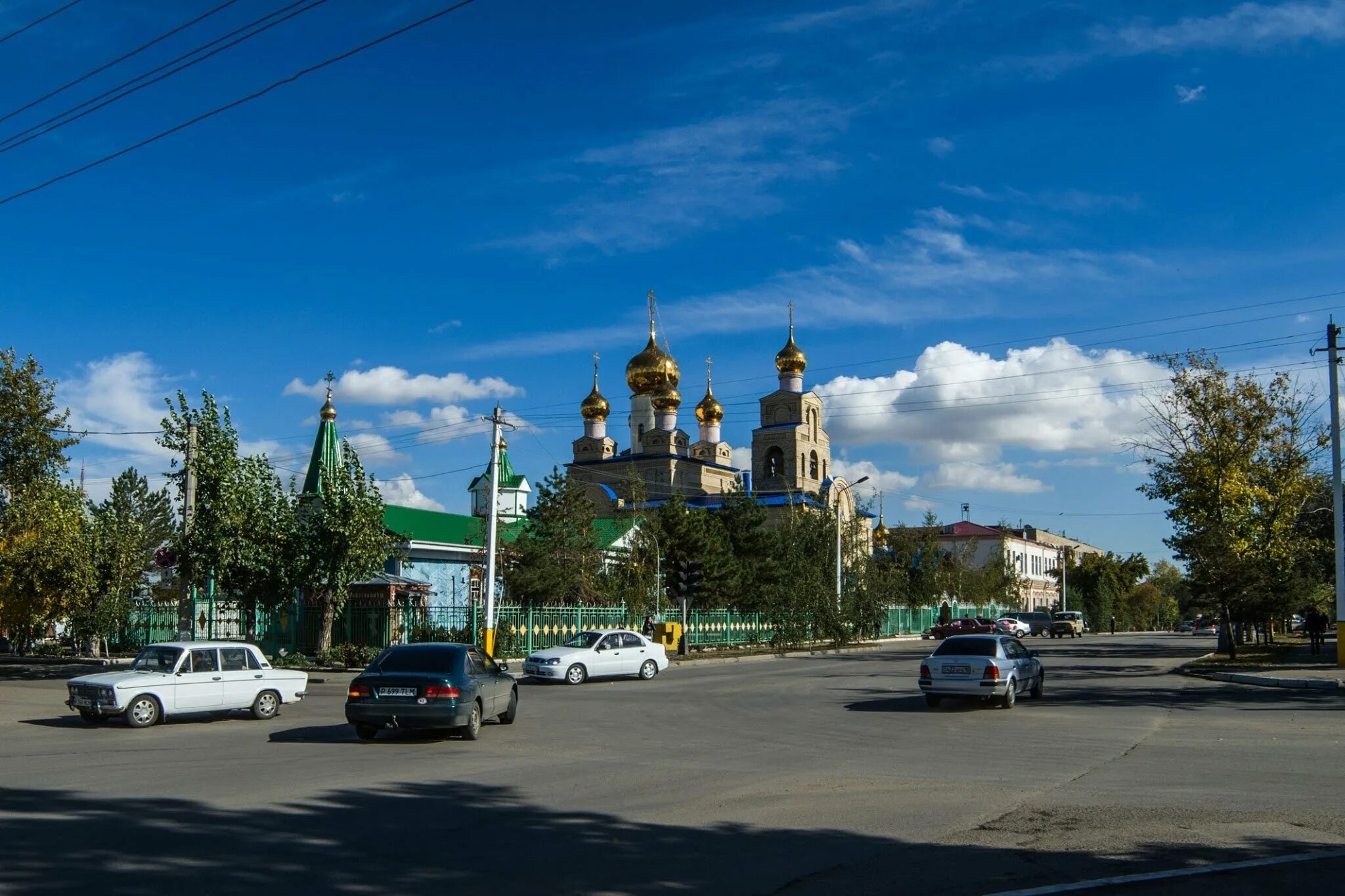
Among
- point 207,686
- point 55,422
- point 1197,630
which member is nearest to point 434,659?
point 207,686

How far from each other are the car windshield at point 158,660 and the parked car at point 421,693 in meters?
4.19

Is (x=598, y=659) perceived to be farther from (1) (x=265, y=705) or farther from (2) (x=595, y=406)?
(2) (x=595, y=406)

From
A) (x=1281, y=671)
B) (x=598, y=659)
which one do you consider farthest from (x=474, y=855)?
(x=1281, y=671)

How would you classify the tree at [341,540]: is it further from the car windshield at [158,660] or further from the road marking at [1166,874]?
the road marking at [1166,874]

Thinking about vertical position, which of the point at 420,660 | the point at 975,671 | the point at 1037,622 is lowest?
the point at 1037,622

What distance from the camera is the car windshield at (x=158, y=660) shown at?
18.1 meters

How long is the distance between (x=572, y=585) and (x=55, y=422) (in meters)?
19.0

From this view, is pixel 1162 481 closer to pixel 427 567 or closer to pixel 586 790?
pixel 427 567

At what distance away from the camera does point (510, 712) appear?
58.4 feet

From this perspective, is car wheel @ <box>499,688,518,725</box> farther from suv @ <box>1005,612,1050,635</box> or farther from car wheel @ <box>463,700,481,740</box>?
suv @ <box>1005,612,1050,635</box>

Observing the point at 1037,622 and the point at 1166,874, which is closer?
the point at 1166,874

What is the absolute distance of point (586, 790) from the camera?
1116cm

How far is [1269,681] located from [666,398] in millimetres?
67692

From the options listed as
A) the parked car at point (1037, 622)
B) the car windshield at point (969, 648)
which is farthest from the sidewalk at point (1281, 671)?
the parked car at point (1037, 622)
